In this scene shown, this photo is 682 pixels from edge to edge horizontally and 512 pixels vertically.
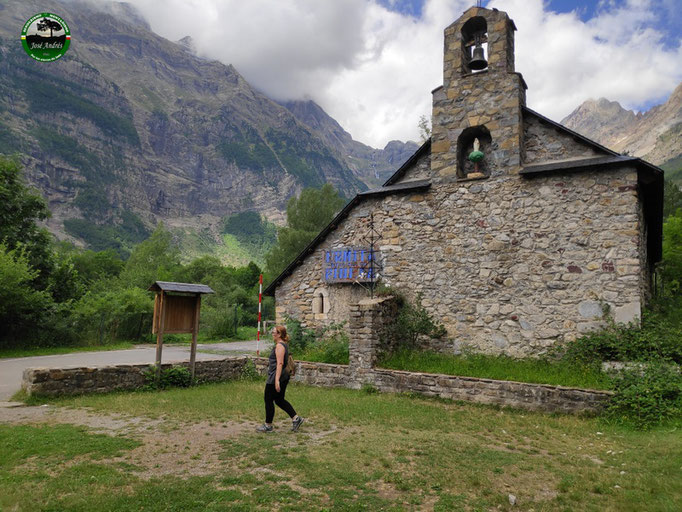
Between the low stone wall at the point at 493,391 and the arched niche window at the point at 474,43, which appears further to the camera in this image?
the arched niche window at the point at 474,43

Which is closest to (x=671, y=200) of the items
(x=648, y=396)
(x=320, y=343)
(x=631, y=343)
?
(x=631, y=343)

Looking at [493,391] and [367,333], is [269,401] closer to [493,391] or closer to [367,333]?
[367,333]

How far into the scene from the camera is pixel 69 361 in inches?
563

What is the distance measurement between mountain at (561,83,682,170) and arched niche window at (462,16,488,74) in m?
75.4

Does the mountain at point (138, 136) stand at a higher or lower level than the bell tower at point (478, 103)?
higher

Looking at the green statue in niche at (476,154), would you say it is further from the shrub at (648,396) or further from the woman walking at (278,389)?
the woman walking at (278,389)

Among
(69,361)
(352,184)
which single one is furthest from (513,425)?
(352,184)

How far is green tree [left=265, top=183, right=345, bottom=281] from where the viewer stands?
3712 centimetres

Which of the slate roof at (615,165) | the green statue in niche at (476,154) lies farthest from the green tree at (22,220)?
the slate roof at (615,165)

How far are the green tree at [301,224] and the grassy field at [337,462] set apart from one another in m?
29.5

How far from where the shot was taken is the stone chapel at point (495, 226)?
959 centimetres

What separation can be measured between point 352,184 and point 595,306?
138 meters

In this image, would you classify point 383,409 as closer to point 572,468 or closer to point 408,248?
point 572,468

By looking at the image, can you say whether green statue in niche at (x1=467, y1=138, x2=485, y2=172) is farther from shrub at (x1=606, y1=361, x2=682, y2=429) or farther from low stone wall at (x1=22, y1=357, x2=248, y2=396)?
low stone wall at (x1=22, y1=357, x2=248, y2=396)
